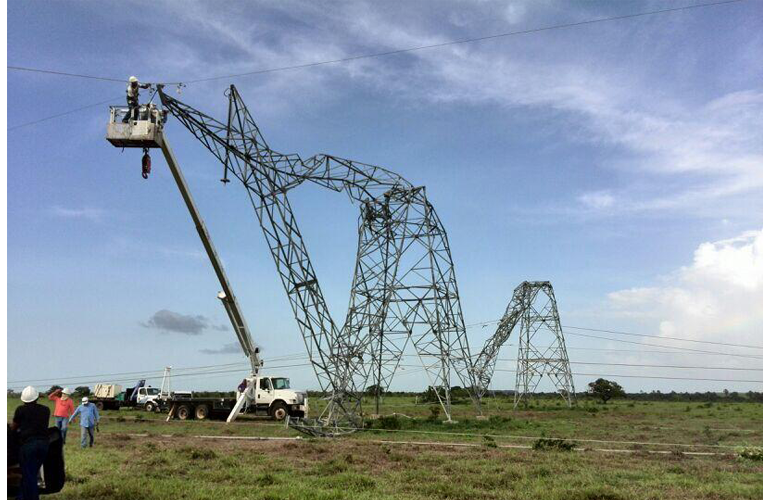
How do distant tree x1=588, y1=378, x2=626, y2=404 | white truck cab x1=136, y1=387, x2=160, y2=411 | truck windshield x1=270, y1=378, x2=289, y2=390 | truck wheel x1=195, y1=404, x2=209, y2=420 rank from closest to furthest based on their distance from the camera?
truck wheel x1=195, y1=404, x2=209, y2=420 → truck windshield x1=270, y1=378, x2=289, y2=390 → white truck cab x1=136, y1=387, x2=160, y2=411 → distant tree x1=588, y1=378, x2=626, y2=404

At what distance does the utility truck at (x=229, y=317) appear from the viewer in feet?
60.2

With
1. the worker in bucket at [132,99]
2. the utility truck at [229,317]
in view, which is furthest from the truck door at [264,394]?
the worker in bucket at [132,99]

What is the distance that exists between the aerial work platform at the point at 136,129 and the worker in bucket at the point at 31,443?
10637 mm

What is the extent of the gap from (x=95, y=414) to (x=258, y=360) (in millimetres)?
18063

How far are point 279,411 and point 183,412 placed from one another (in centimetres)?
594

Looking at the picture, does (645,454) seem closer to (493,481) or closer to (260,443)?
(493,481)

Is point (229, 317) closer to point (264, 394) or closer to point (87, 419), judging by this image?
point (264, 394)

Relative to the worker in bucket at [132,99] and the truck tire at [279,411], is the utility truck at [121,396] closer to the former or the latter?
the truck tire at [279,411]

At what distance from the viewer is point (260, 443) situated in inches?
915

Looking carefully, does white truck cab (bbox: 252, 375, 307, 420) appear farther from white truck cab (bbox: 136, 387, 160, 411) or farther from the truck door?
white truck cab (bbox: 136, 387, 160, 411)

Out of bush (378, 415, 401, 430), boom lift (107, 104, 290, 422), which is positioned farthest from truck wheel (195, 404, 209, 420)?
bush (378, 415, 401, 430)

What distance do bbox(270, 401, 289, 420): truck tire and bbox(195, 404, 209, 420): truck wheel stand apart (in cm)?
394

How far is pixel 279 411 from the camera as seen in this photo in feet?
129

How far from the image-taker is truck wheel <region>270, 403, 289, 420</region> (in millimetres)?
39156
